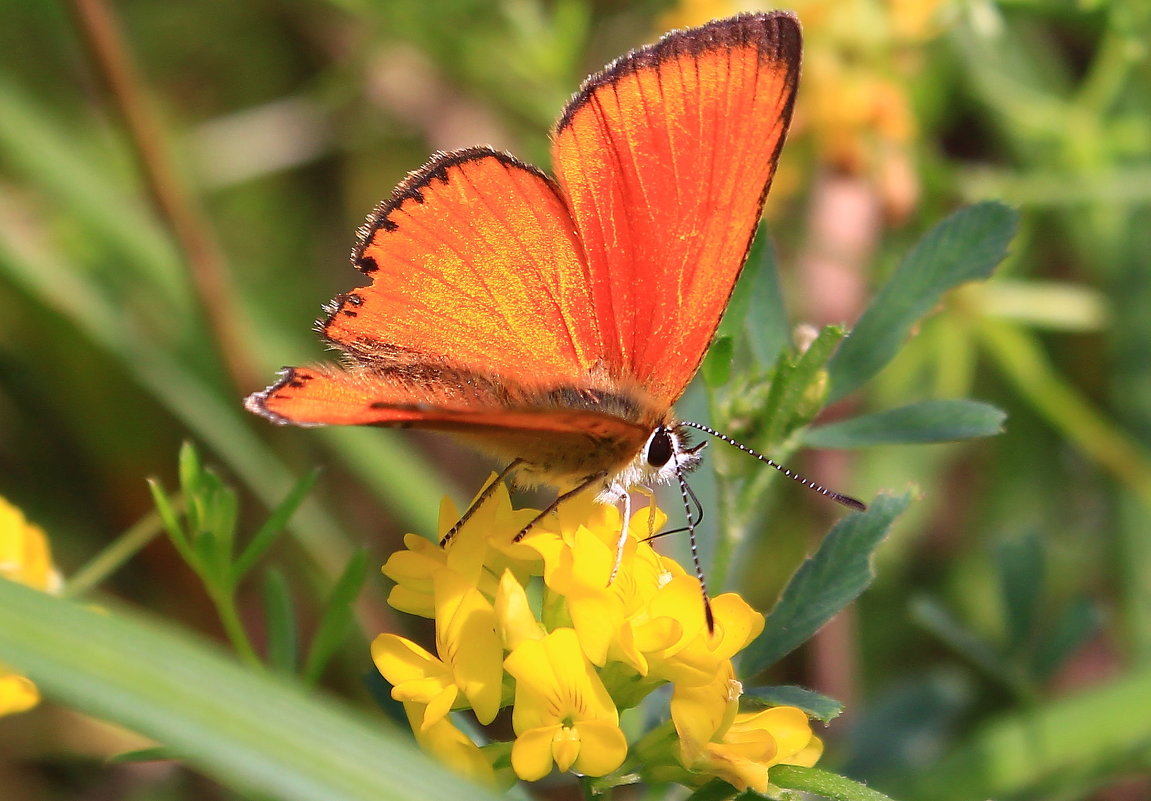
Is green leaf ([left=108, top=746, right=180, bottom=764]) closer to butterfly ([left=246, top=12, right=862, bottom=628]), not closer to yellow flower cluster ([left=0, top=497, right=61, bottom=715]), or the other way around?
yellow flower cluster ([left=0, top=497, right=61, bottom=715])

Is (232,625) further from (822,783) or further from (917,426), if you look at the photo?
(917,426)

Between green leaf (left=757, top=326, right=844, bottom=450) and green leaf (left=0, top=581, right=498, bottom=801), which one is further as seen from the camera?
green leaf (left=757, top=326, right=844, bottom=450)

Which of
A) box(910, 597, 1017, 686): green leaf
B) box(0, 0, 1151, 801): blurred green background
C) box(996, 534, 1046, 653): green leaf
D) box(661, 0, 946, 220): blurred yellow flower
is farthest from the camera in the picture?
box(0, 0, 1151, 801): blurred green background

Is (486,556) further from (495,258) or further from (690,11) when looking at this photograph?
(690,11)

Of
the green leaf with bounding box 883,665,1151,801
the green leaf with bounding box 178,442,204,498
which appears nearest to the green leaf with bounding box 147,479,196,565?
the green leaf with bounding box 178,442,204,498

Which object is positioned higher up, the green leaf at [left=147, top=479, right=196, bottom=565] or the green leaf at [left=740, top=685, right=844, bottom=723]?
the green leaf at [left=740, top=685, right=844, bottom=723]
